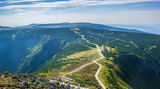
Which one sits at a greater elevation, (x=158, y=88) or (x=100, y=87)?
(x=100, y=87)

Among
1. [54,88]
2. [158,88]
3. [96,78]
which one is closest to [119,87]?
[96,78]

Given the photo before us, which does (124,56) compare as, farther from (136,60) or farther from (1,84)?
(1,84)

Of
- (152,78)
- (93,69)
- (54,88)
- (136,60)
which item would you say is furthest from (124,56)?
(54,88)

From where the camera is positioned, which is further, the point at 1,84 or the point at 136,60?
the point at 136,60

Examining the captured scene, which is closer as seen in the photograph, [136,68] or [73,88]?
[73,88]

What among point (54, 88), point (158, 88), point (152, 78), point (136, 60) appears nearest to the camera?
point (54, 88)

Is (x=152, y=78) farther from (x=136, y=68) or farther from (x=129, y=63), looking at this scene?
(x=129, y=63)

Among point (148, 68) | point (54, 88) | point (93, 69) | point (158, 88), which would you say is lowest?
point (158, 88)

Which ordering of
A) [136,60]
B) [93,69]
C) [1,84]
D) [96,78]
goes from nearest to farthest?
[1,84], [96,78], [93,69], [136,60]

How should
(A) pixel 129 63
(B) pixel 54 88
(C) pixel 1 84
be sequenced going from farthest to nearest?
(A) pixel 129 63 < (B) pixel 54 88 < (C) pixel 1 84
